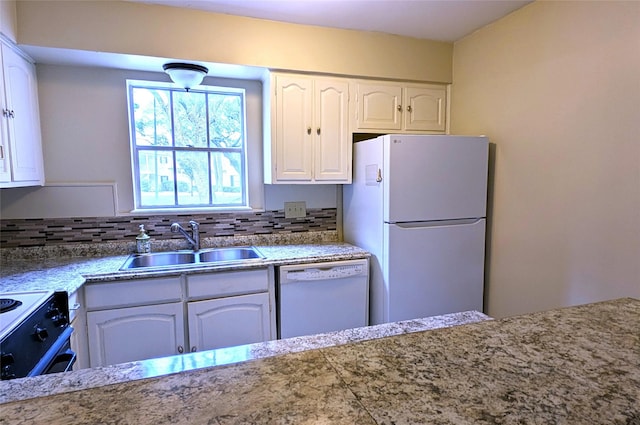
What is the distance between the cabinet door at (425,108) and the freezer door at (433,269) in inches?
33.5

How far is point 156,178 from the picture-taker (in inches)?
101

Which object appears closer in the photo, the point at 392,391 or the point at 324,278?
the point at 392,391

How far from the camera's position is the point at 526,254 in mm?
2230

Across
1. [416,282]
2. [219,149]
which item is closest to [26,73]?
[219,149]

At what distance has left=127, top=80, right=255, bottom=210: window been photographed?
251cm

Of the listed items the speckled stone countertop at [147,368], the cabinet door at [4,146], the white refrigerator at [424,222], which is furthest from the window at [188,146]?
the speckled stone countertop at [147,368]

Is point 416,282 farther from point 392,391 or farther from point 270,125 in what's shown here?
point 392,391

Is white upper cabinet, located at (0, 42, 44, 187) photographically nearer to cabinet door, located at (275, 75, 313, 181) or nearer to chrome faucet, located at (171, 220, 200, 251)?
chrome faucet, located at (171, 220, 200, 251)

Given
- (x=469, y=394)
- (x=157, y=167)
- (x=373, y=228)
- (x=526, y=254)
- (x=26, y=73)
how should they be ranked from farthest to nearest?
(x=157, y=167), (x=373, y=228), (x=526, y=254), (x=26, y=73), (x=469, y=394)

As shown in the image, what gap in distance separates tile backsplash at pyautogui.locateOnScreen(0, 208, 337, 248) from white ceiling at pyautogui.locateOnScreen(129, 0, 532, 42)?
53.2 inches

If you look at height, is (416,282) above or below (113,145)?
below

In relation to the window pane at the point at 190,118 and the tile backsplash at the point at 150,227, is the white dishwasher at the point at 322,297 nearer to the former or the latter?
the tile backsplash at the point at 150,227

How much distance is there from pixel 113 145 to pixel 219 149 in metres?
0.70

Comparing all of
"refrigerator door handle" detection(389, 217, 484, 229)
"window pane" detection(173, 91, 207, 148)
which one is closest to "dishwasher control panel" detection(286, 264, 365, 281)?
"refrigerator door handle" detection(389, 217, 484, 229)
